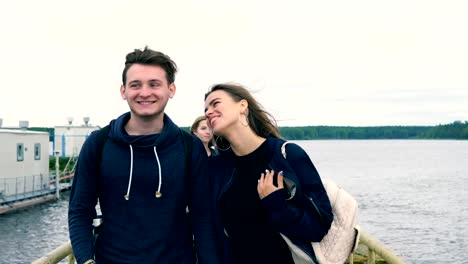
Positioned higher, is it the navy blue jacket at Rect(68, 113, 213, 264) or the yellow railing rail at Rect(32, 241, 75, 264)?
the navy blue jacket at Rect(68, 113, 213, 264)

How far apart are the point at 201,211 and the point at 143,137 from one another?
610mm

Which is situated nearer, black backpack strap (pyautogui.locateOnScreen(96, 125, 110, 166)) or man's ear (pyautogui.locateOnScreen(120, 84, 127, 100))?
black backpack strap (pyautogui.locateOnScreen(96, 125, 110, 166))

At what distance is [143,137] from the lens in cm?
329

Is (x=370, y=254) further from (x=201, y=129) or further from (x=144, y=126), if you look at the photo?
(x=201, y=129)

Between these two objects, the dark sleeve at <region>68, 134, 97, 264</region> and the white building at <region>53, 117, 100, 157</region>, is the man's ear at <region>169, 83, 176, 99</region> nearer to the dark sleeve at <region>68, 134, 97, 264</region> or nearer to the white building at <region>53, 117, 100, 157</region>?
the dark sleeve at <region>68, 134, 97, 264</region>

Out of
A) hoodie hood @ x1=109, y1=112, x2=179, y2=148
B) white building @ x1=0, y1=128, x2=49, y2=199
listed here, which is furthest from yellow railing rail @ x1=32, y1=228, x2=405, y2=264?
white building @ x1=0, y1=128, x2=49, y2=199

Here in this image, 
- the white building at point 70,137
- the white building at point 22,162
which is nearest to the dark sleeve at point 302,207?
the white building at point 22,162

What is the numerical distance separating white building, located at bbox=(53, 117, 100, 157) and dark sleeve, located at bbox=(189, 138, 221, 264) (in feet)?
178

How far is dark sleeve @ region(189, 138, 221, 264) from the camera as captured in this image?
3414 mm

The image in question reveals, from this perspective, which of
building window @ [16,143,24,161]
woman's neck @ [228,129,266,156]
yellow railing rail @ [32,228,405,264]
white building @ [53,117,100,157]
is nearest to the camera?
woman's neck @ [228,129,266,156]

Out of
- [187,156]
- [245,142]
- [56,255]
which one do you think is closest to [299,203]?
[245,142]

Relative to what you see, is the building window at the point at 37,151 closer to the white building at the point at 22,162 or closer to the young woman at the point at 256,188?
the white building at the point at 22,162

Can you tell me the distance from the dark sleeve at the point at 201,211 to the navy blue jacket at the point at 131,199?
0.09 metres

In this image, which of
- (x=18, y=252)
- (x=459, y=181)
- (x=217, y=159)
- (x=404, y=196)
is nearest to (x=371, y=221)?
(x=404, y=196)
